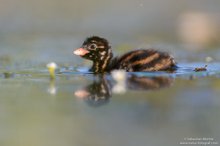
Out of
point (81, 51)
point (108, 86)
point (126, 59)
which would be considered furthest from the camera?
point (81, 51)

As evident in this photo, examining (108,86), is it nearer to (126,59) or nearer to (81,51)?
(126,59)

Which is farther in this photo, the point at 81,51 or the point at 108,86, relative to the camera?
the point at 81,51

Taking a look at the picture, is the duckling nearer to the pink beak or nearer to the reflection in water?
the pink beak

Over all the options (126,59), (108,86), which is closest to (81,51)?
(126,59)

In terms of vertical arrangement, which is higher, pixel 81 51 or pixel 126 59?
pixel 81 51

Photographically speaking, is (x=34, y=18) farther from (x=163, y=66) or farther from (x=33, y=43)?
(x=163, y=66)

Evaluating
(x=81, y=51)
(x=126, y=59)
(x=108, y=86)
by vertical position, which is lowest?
(x=108, y=86)

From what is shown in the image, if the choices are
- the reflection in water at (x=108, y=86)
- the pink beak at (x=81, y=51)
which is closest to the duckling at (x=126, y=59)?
the pink beak at (x=81, y=51)

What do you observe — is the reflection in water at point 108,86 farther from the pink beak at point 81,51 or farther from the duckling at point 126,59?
the pink beak at point 81,51

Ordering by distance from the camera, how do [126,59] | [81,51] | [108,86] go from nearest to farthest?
[108,86]
[126,59]
[81,51]
